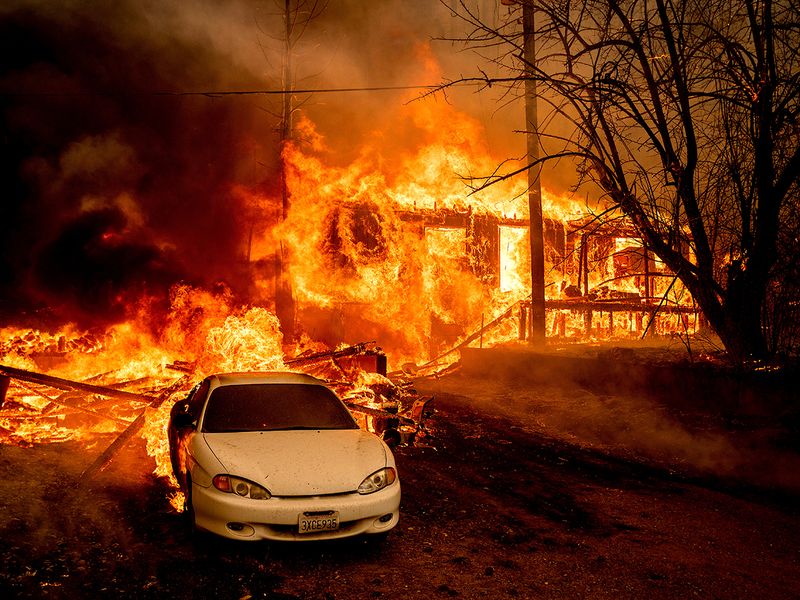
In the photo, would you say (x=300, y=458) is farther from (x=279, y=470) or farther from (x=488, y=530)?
(x=488, y=530)

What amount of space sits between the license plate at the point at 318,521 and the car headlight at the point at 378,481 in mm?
311

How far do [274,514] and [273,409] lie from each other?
5.23 ft

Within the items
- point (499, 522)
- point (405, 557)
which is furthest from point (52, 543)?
point (499, 522)

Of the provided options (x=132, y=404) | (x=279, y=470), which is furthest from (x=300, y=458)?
(x=132, y=404)

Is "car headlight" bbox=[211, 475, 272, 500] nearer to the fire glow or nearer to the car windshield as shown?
the car windshield

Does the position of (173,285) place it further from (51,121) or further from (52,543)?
(52,543)

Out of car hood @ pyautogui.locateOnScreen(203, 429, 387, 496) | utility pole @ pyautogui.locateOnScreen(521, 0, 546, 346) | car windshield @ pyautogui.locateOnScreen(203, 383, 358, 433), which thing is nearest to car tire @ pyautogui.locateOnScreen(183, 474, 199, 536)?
car hood @ pyautogui.locateOnScreen(203, 429, 387, 496)

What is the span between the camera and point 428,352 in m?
18.8

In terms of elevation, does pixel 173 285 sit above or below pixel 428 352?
above

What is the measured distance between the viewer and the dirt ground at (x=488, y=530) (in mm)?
4223

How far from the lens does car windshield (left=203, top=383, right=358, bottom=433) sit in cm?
550

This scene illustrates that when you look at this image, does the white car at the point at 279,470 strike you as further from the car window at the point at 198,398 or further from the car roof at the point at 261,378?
the car roof at the point at 261,378

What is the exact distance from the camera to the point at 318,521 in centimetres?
438

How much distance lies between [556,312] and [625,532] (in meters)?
13.9
